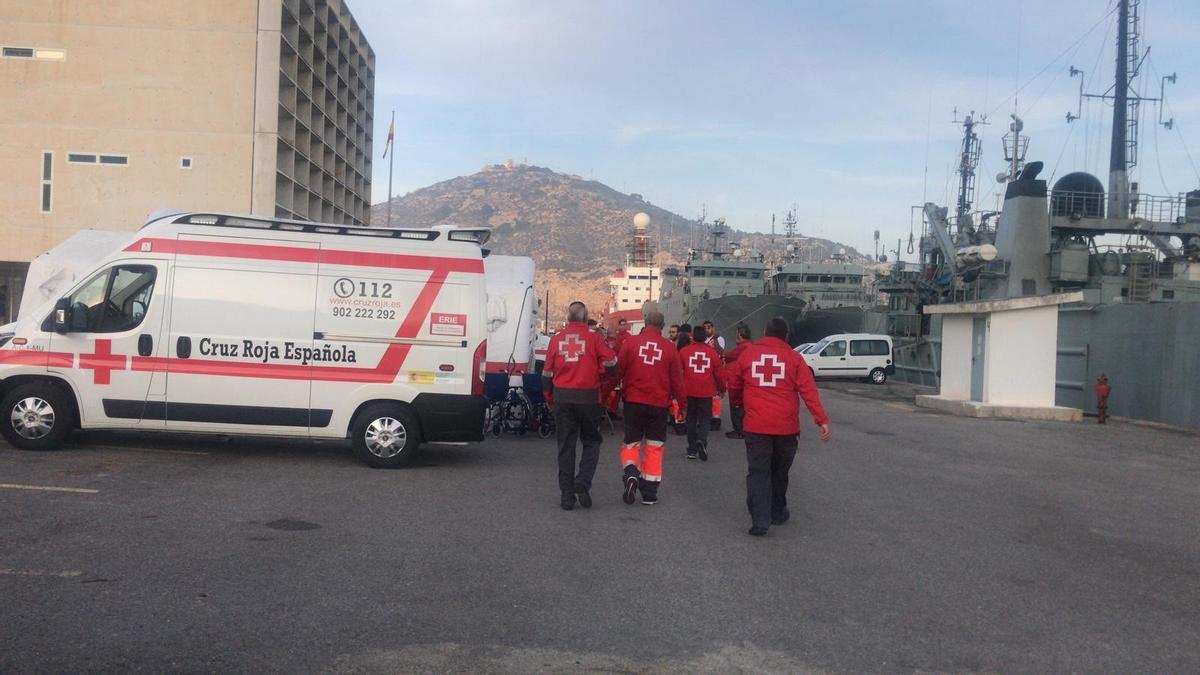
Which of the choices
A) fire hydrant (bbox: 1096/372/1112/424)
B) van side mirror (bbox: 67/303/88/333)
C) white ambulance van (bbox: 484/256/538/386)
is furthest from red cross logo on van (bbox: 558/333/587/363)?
fire hydrant (bbox: 1096/372/1112/424)

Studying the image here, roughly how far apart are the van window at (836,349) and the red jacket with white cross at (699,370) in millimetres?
24108

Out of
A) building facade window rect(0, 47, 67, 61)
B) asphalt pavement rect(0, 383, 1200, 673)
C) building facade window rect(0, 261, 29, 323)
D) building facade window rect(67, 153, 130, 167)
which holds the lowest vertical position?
asphalt pavement rect(0, 383, 1200, 673)

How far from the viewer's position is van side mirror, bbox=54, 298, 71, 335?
10422 mm

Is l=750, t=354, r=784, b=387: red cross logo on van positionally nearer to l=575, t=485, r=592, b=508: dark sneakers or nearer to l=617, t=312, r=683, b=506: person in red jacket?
l=617, t=312, r=683, b=506: person in red jacket

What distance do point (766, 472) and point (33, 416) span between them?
760 cm

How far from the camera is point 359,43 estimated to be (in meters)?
43.2

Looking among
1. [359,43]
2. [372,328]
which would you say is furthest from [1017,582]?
[359,43]

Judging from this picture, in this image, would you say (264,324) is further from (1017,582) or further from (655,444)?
(1017,582)

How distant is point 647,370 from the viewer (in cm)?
916

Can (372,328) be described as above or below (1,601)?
above

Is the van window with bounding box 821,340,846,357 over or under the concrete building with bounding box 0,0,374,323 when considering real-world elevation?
under

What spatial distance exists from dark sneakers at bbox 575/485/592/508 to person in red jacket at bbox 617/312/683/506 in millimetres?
411

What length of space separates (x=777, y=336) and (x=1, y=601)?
18.9 ft

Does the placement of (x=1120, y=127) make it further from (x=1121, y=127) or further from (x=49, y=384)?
(x=49, y=384)
